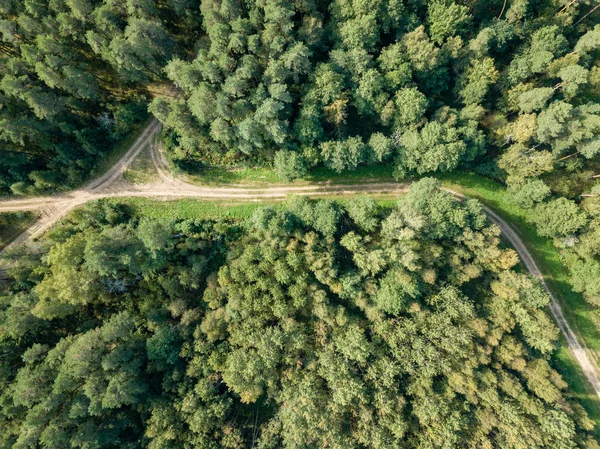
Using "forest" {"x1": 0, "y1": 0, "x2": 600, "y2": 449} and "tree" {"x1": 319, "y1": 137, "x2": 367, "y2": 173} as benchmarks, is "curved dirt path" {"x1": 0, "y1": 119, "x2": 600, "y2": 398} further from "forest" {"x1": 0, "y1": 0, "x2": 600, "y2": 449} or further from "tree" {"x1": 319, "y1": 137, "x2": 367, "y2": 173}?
"tree" {"x1": 319, "y1": 137, "x2": 367, "y2": 173}

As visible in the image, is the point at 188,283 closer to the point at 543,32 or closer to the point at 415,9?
the point at 415,9

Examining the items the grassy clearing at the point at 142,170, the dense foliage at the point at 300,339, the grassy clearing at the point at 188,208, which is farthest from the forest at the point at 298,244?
the grassy clearing at the point at 142,170

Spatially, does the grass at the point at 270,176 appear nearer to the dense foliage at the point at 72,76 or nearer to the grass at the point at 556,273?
the grass at the point at 556,273

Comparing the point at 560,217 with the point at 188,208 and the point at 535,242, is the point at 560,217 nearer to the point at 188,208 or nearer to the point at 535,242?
the point at 535,242

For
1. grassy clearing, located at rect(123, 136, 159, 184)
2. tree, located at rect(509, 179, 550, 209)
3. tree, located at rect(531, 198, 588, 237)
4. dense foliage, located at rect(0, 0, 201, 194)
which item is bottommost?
tree, located at rect(531, 198, 588, 237)

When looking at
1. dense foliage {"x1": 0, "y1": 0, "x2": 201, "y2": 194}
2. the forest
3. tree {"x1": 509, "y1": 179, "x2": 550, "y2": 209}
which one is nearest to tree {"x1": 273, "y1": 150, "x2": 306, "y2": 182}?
the forest

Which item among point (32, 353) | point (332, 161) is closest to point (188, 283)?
point (32, 353)
